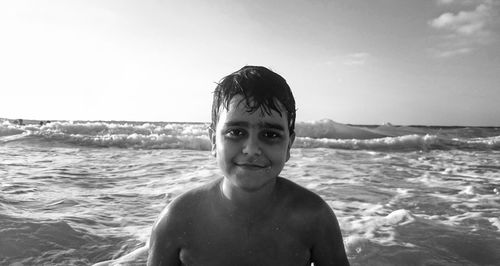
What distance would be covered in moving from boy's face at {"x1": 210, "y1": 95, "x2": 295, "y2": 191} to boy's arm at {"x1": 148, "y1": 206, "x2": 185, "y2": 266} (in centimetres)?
52

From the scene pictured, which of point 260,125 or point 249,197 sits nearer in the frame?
point 260,125

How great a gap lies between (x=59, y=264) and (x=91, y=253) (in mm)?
311

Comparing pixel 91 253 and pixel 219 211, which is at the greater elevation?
pixel 219 211

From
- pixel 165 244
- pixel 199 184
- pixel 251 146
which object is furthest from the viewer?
pixel 199 184

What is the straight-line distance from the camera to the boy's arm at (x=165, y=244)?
7.54 feet

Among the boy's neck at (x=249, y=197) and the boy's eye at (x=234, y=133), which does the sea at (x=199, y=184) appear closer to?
the boy's neck at (x=249, y=197)

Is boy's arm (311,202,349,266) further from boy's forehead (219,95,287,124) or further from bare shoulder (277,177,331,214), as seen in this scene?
boy's forehead (219,95,287,124)

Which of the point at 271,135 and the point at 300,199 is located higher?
the point at 271,135

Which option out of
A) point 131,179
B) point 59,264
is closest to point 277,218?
point 59,264

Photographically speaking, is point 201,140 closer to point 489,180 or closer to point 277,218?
point 489,180

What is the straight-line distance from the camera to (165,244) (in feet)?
7.56

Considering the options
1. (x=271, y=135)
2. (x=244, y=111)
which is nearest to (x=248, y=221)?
(x=271, y=135)

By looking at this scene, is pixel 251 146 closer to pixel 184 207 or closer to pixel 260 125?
pixel 260 125

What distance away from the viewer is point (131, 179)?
688 centimetres
